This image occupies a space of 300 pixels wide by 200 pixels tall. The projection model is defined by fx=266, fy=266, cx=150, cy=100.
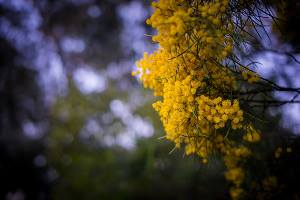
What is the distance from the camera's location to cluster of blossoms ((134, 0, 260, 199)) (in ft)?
5.65

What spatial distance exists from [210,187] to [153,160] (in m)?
1.28

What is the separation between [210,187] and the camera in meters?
4.30

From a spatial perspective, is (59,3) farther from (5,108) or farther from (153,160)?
(153,160)

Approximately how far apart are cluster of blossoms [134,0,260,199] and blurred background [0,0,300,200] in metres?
2.85

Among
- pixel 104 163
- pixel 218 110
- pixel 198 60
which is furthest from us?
pixel 104 163

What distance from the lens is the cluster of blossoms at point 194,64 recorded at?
1.72m

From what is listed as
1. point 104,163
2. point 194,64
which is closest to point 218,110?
point 194,64

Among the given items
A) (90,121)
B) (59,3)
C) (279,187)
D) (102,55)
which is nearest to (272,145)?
(279,187)

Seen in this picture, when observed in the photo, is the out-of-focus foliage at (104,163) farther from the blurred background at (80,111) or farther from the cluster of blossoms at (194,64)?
the cluster of blossoms at (194,64)

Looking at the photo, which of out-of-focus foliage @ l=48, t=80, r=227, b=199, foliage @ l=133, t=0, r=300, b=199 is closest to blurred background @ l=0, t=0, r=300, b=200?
out-of-focus foliage @ l=48, t=80, r=227, b=199

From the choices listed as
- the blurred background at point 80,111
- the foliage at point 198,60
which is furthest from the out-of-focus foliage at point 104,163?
the foliage at point 198,60

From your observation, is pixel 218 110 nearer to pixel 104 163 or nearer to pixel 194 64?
pixel 194 64

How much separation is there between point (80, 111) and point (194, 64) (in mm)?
5466

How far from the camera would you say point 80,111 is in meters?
6.89
